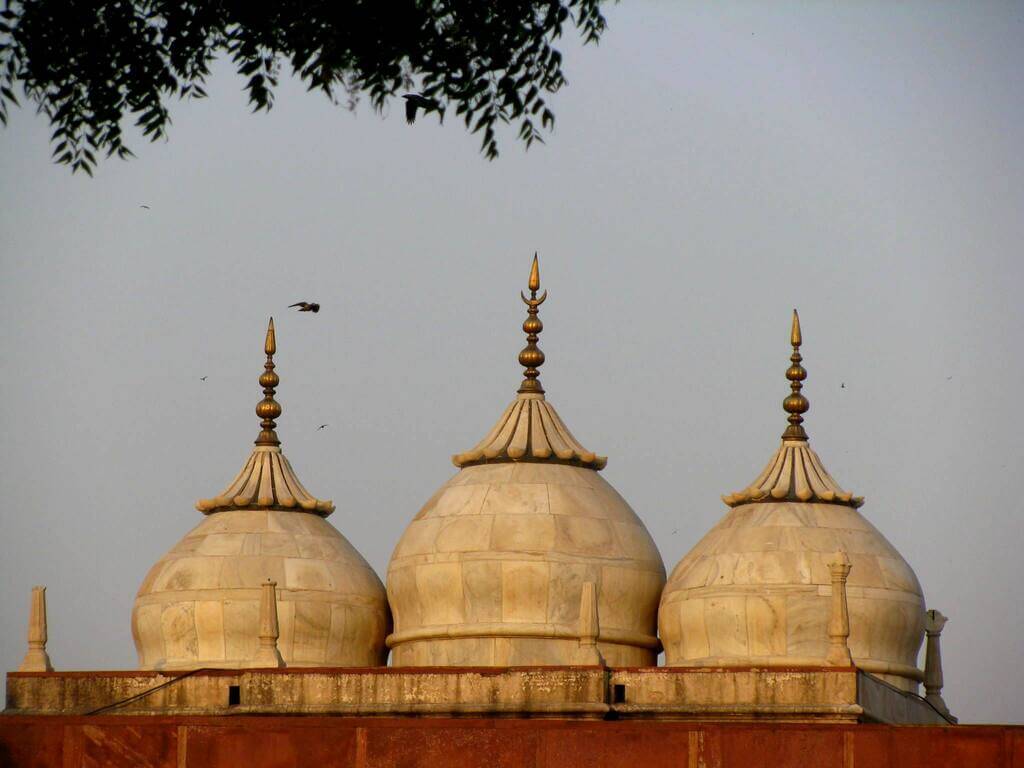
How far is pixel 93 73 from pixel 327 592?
85.5ft

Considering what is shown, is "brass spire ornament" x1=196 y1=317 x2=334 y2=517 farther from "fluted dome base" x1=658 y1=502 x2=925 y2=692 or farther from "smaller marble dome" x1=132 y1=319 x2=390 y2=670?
"fluted dome base" x1=658 y1=502 x2=925 y2=692

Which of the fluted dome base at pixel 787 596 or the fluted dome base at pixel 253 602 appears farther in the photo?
the fluted dome base at pixel 253 602

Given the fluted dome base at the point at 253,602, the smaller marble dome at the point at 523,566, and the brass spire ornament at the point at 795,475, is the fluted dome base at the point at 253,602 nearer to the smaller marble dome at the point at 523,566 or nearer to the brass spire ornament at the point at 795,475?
the smaller marble dome at the point at 523,566

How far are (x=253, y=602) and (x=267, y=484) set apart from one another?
265cm

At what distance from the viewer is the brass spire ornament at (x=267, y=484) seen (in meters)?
42.2

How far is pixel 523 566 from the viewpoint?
39.1 m

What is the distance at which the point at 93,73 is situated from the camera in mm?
15234

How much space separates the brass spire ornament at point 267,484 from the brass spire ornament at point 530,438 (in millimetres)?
2808

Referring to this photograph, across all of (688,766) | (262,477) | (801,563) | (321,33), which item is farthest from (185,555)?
(321,33)

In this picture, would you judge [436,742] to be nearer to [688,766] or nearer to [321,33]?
[688,766]

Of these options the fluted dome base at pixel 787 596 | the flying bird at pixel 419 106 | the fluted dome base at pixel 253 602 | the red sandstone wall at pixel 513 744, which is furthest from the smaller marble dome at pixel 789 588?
the flying bird at pixel 419 106

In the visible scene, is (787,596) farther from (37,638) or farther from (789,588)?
(37,638)

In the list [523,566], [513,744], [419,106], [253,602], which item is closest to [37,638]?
[253,602]

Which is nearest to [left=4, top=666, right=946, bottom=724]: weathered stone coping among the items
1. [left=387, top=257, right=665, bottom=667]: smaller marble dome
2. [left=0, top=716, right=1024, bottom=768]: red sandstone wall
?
[left=387, top=257, right=665, bottom=667]: smaller marble dome
